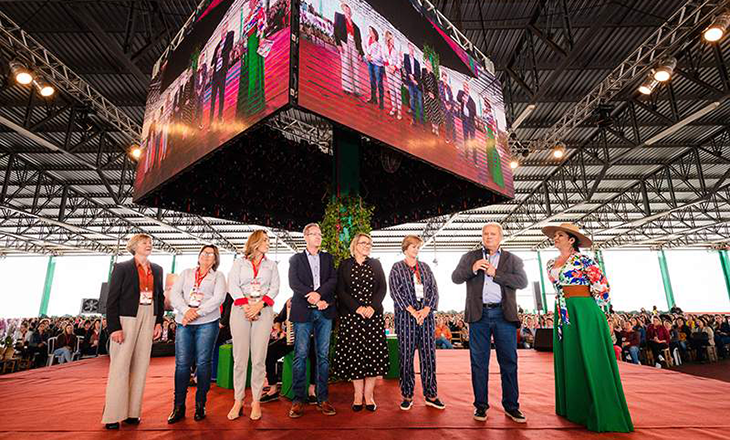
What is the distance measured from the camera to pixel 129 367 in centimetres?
277

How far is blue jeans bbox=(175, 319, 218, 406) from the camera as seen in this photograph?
285cm

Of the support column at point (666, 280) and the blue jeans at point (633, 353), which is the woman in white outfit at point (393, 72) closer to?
the blue jeans at point (633, 353)

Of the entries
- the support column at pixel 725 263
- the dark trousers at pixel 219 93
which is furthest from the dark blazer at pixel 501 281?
the support column at pixel 725 263

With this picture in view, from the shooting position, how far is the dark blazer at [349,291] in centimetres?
314

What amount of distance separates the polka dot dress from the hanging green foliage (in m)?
1.24

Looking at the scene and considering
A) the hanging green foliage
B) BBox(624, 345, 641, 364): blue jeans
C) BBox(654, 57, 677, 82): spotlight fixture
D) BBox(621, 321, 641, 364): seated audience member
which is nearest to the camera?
the hanging green foliage

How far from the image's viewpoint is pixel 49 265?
81.1 feet

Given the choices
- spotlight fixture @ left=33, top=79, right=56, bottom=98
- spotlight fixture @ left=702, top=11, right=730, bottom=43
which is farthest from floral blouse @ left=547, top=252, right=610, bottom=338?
spotlight fixture @ left=33, top=79, right=56, bottom=98

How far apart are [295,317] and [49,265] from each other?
30376mm

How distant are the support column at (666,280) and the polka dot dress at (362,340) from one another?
28699 mm

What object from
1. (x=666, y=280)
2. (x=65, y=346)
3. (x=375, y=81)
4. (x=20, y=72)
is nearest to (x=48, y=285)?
(x=65, y=346)

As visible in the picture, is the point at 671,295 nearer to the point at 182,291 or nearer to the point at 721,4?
the point at 721,4

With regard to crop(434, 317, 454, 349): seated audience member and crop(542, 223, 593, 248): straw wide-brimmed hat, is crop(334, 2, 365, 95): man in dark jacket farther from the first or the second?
crop(434, 317, 454, 349): seated audience member

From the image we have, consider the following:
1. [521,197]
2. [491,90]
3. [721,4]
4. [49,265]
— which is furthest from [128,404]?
[49,265]
